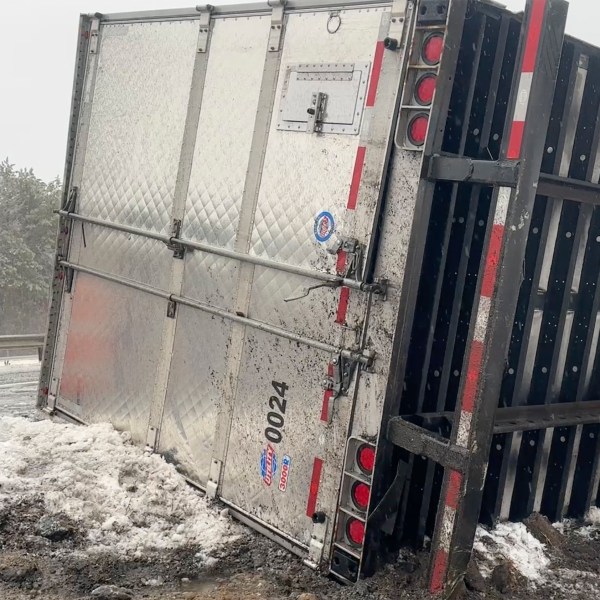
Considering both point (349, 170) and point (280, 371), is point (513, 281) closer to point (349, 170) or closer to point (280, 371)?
point (349, 170)

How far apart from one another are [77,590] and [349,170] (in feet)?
8.62

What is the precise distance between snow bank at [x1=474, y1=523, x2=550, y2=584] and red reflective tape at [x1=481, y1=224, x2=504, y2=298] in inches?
63.2

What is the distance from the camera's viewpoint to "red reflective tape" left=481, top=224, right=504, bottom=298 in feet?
12.3

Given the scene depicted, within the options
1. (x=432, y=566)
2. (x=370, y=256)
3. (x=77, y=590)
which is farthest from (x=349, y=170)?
(x=77, y=590)

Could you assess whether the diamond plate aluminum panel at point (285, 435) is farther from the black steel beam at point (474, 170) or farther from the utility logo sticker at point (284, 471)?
the black steel beam at point (474, 170)

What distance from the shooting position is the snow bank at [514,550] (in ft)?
14.5

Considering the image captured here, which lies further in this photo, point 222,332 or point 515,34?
point 222,332

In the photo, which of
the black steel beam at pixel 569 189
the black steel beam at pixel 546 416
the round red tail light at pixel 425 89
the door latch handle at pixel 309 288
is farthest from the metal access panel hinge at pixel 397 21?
the black steel beam at pixel 546 416

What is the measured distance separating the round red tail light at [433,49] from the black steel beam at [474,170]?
0.48 metres

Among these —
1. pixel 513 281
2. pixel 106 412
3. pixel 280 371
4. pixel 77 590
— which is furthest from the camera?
pixel 106 412

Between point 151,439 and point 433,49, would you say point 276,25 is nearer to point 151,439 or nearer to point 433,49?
point 433,49

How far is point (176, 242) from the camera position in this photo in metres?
5.52

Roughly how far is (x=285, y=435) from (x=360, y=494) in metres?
0.65

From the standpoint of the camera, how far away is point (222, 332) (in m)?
5.16
